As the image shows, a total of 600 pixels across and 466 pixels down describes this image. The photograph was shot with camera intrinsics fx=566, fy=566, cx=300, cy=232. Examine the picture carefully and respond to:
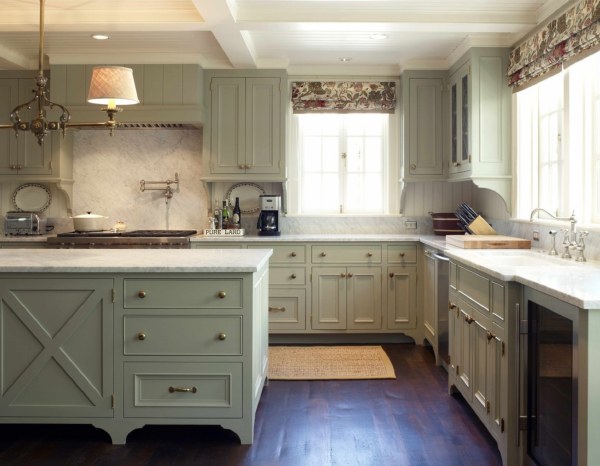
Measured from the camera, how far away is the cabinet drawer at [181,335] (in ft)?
8.91

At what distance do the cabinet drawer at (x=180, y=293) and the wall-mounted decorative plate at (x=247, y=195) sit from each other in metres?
2.57

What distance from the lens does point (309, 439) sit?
9.21 feet

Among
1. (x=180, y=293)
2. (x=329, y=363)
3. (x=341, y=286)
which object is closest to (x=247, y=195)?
(x=341, y=286)

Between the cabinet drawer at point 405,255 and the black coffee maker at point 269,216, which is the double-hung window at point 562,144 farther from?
the black coffee maker at point 269,216

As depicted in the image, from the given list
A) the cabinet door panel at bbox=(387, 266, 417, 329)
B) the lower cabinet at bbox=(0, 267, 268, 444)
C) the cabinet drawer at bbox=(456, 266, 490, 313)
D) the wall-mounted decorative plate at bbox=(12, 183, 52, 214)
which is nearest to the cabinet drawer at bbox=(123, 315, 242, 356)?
the lower cabinet at bbox=(0, 267, 268, 444)

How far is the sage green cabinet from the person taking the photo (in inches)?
107

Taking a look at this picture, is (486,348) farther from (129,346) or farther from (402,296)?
(402,296)

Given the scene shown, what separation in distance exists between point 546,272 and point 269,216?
113 inches

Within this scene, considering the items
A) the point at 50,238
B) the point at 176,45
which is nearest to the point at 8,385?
the point at 50,238

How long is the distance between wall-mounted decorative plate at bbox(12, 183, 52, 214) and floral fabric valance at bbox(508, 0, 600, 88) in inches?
165

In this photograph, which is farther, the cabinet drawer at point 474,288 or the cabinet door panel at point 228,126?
the cabinet door panel at point 228,126

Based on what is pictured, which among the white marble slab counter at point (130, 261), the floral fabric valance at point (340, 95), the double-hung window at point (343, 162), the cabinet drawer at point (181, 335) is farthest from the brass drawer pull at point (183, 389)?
the floral fabric valance at point (340, 95)

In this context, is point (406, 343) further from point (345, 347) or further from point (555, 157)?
point (555, 157)

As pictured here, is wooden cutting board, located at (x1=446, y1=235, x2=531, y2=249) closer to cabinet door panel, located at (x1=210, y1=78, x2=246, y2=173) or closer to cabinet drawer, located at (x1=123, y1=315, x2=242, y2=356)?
cabinet drawer, located at (x1=123, y1=315, x2=242, y2=356)
